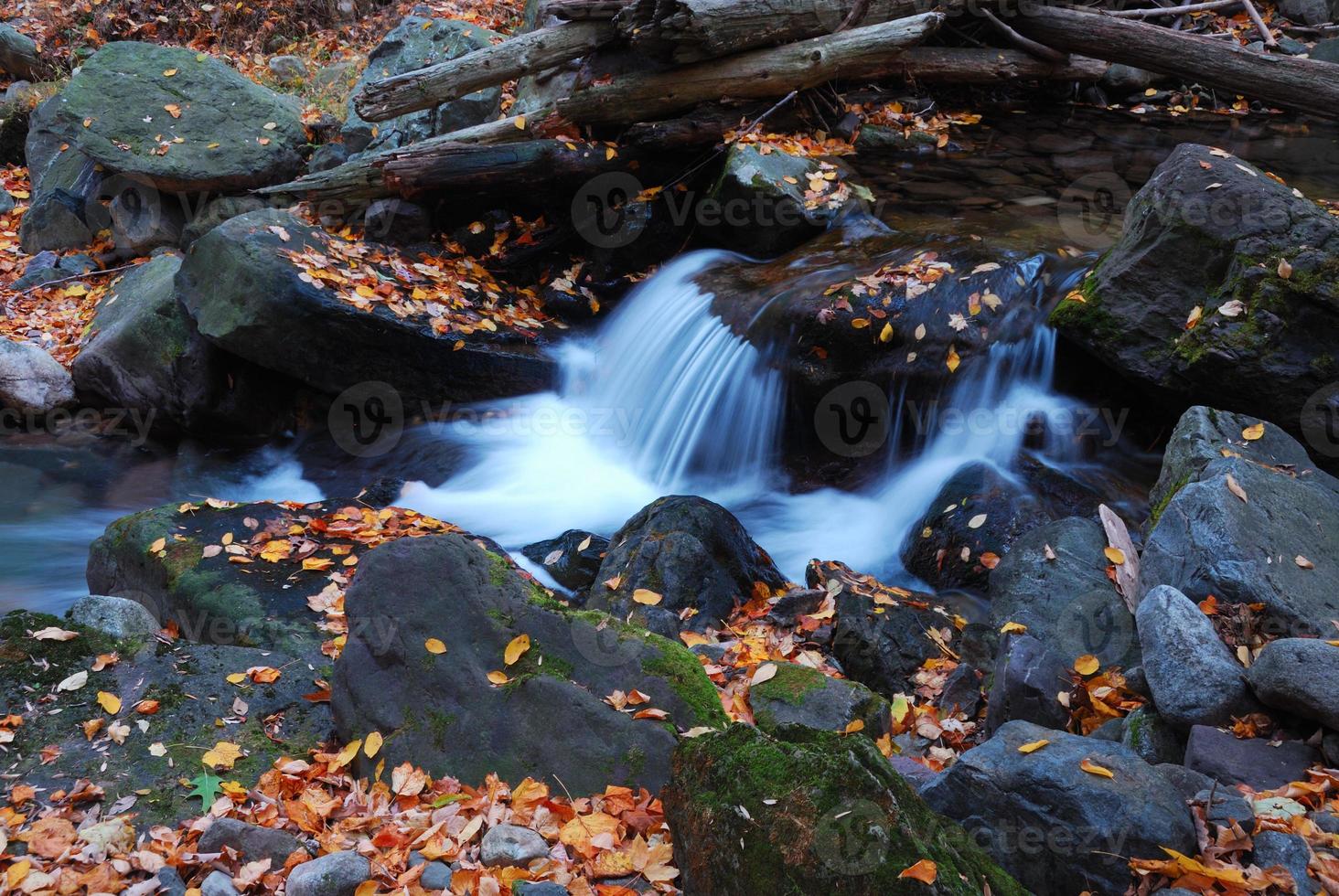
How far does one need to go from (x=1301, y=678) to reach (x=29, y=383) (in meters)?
9.77

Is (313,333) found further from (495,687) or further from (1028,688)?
(1028,688)

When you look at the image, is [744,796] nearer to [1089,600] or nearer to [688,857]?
[688,857]

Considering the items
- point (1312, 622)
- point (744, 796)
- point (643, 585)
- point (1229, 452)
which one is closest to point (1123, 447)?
point (1229, 452)

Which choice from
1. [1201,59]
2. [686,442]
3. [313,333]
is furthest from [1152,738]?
[1201,59]

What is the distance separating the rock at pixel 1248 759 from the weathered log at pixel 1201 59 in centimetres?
927

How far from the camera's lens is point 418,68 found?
11.4 m

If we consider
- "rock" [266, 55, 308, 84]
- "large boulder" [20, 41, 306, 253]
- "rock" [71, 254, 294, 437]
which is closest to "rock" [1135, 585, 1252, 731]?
"rock" [71, 254, 294, 437]

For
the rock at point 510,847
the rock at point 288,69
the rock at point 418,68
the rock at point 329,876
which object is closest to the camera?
the rock at point 329,876

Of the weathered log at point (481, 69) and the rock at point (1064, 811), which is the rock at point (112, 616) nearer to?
the rock at point (1064, 811)

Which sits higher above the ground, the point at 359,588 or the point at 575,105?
the point at 575,105

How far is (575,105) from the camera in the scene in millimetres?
9453

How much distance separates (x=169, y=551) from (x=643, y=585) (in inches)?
105

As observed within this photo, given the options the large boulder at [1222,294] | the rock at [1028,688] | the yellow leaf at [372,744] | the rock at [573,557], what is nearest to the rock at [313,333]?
the rock at [573,557]

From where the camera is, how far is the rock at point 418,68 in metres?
10.9
